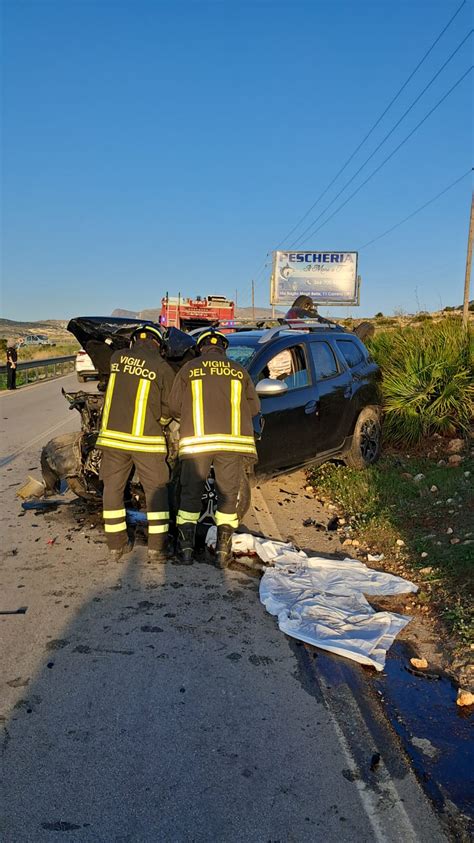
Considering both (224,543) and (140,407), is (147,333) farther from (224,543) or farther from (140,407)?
(224,543)

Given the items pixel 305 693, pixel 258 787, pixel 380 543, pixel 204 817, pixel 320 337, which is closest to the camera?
pixel 204 817

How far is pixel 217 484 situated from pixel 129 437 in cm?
84

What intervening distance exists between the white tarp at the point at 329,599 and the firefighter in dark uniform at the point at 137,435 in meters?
0.78

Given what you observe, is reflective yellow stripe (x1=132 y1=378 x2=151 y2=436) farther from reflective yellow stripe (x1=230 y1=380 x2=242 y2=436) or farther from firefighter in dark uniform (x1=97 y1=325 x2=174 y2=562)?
reflective yellow stripe (x1=230 y1=380 x2=242 y2=436)

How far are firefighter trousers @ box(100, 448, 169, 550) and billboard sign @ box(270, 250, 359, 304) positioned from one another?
2572 centimetres

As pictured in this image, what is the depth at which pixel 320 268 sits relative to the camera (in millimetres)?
30578

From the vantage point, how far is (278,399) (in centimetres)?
650

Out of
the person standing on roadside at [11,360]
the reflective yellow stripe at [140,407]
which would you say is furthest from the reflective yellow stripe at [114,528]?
the person standing on roadside at [11,360]

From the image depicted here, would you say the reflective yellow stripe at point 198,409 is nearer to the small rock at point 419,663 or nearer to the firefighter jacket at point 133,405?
the firefighter jacket at point 133,405

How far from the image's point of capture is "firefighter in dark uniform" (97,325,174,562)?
207 inches

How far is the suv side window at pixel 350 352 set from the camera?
8.21 metres

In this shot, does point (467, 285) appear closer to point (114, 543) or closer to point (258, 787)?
point (114, 543)

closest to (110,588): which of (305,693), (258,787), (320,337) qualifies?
(305,693)

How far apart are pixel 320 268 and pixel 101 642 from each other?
28537mm
